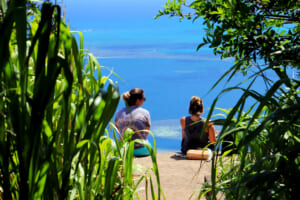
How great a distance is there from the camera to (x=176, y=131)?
9758mm

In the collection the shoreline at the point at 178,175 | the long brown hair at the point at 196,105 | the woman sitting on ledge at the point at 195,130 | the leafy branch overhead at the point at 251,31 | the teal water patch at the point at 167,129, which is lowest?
the teal water patch at the point at 167,129

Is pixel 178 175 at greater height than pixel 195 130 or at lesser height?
lesser

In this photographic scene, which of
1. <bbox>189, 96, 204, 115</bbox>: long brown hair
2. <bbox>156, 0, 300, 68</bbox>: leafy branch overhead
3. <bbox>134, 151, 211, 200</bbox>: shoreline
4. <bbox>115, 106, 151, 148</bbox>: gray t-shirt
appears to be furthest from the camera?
<bbox>189, 96, 204, 115</bbox>: long brown hair

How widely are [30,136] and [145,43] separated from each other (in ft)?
69.8

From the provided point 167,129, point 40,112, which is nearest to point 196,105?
point 40,112

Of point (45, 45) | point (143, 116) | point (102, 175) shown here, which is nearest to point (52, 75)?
point (45, 45)

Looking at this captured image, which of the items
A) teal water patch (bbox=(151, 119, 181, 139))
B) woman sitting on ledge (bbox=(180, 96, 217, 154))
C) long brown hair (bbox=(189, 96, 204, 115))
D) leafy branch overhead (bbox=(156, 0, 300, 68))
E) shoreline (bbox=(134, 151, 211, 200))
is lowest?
teal water patch (bbox=(151, 119, 181, 139))

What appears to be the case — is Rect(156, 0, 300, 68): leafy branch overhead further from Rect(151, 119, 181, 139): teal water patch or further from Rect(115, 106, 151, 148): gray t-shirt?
Rect(151, 119, 181, 139): teal water patch

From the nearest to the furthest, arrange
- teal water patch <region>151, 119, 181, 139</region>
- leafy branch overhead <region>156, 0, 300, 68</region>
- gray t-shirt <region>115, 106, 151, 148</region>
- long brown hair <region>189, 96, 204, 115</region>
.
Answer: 1. leafy branch overhead <region>156, 0, 300, 68</region>
2. gray t-shirt <region>115, 106, 151, 148</region>
3. long brown hair <region>189, 96, 204, 115</region>
4. teal water patch <region>151, 119, 181, 139</region>

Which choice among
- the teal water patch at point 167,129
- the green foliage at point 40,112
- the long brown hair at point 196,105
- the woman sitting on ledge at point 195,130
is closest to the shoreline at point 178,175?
the woman sitting on ledge at point 195,130

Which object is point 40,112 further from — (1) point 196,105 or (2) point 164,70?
(2) point 164,70

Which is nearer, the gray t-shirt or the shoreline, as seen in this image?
the shoreline

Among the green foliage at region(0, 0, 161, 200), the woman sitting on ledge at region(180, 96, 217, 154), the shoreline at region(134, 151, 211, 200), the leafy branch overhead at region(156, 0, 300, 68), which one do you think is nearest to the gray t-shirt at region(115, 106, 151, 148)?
the shoreline at region(134, 151, 211, 200)

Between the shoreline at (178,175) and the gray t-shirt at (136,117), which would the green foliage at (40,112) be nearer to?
the shoreline at (178,175)
